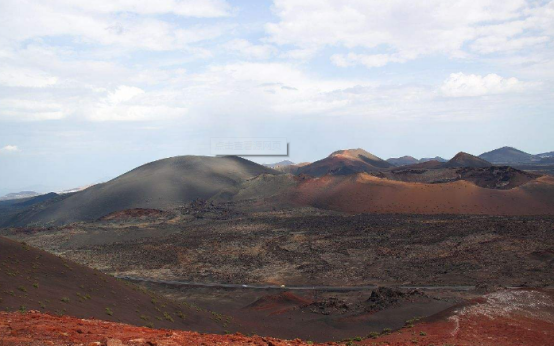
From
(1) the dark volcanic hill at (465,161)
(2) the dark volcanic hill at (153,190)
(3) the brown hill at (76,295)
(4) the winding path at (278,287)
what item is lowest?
(4) the winding path at (278,287)

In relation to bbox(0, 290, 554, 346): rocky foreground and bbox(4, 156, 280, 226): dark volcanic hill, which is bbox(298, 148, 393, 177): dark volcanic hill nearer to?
bbox(4, 156, 280, 226): dark volcanic hill

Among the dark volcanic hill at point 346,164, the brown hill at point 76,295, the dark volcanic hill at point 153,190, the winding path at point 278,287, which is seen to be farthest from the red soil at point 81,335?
the dark volcanic hill at point 346,164

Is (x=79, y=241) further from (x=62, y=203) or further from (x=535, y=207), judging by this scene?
(x=535, y=207)

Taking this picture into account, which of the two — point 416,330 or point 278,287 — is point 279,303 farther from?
point 416,330

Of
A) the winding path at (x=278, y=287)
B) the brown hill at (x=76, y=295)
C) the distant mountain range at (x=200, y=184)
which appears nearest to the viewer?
the brown hill at (x=76, y=295)

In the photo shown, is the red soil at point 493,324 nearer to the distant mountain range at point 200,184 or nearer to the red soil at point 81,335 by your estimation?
the red soil at point 81,335

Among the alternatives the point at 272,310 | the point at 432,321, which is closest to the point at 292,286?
the point at 272,310
